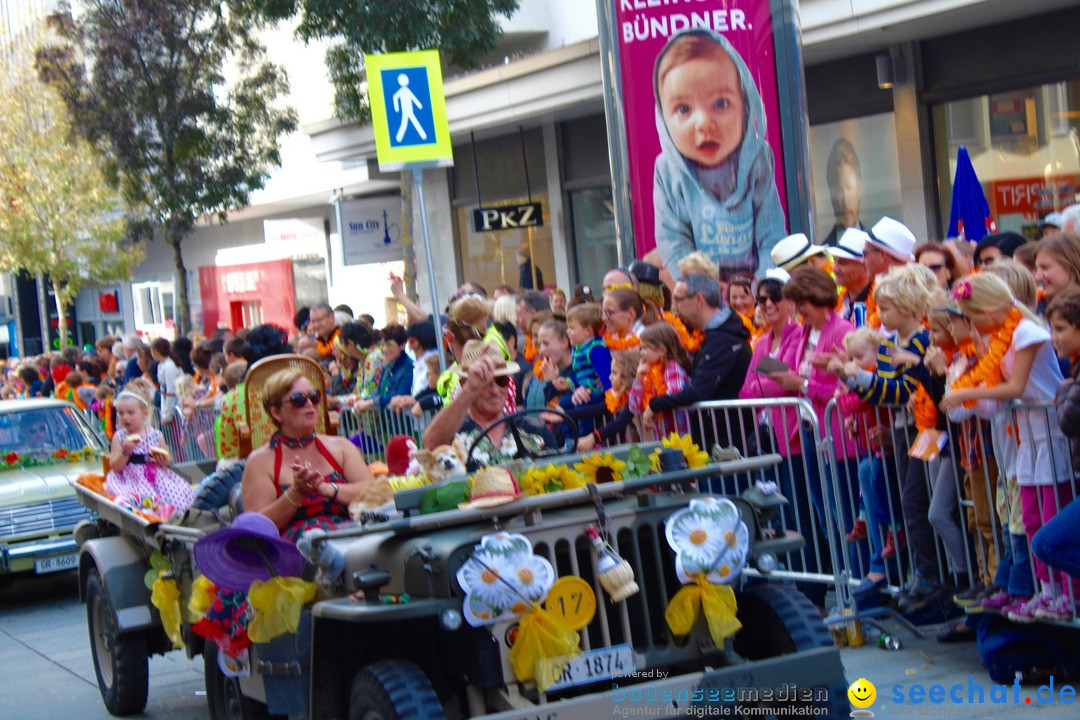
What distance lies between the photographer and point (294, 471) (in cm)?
579

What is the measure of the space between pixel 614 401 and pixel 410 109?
2.95m

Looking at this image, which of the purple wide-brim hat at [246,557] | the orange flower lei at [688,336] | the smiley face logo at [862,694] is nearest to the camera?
the purple wide-brim hat at [246,557]

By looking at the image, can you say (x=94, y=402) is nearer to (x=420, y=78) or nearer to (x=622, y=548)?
(x=420, y=78)

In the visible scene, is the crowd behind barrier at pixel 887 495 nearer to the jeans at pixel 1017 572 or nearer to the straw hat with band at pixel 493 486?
the jeans at pixel 1017 572

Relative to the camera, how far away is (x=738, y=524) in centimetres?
499

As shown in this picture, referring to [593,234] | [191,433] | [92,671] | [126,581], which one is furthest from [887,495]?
[593,234]

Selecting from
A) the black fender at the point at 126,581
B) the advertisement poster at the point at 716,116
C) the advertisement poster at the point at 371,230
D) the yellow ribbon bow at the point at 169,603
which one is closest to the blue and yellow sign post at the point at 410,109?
the advertisement poster at the point at 716,116

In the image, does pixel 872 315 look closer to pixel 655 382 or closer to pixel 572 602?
pixel 655 382

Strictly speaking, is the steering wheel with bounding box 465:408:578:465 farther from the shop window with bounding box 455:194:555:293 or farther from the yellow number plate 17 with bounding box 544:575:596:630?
the shop window with bounding box 455:194:555:293

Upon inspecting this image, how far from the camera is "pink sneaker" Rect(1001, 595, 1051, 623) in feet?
20.0

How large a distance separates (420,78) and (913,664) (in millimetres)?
5745

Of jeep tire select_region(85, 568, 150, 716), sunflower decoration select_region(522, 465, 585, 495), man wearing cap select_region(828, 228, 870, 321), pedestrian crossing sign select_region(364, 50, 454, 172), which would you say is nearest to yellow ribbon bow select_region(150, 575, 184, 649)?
jeep tire select_region(85, 568, 150, 716)

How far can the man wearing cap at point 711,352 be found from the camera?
8.16 metres

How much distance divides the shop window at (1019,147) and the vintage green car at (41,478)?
29.5ft
